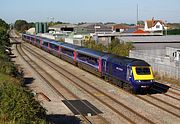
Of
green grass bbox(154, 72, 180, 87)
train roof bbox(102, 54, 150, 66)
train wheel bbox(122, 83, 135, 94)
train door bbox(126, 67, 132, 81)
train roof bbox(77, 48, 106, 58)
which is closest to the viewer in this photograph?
train door bbox(126, 67, 132, 81)

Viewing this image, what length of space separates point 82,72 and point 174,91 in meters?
14.3

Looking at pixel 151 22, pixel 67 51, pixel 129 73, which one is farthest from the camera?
pixel 151 22

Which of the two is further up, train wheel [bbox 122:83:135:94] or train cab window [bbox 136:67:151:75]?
train cab window [bbox 136:67:151:75]

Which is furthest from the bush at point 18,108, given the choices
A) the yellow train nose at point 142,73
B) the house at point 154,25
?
the house at point 154,25

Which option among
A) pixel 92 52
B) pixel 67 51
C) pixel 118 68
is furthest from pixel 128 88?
pixel 67 51

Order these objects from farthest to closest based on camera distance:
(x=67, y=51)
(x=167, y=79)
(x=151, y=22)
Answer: (x=151, y=22) < (x=67, y=51) < (x=167, y=79)

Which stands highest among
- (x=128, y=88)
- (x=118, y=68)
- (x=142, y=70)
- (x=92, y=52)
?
(x=92, y=52)

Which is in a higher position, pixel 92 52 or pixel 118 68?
pixel 92 52

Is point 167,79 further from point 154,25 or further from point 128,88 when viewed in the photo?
point 154,25

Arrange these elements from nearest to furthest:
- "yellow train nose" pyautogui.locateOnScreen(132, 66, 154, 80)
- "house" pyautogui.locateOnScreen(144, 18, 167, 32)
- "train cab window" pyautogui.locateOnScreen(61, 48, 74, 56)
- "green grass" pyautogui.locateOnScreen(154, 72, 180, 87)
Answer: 1. "yellow train nose" pyautogui.locateOnScreen(132, 66, 154, 80)
2. "green grass" pyautogui.locateOnScreen(154, 72, 180, 87)
3. "train cab window" pyautogui.locateOnScreen(61, 48, 74, 56)
4. "house" pyautogui.locateOnScreen(144, 18, 167, 32)

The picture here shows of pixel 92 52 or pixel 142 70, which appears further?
pixel 92 52

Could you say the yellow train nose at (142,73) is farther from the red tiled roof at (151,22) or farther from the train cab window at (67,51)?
the red tiled roof at (151,22)

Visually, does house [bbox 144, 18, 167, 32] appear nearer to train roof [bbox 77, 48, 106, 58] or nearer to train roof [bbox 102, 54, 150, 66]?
train roof [bbox 77, 48, 106, 58]

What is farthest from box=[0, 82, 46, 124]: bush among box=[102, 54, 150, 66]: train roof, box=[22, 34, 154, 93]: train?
box=[102, 54, 150, 66]: train roof
